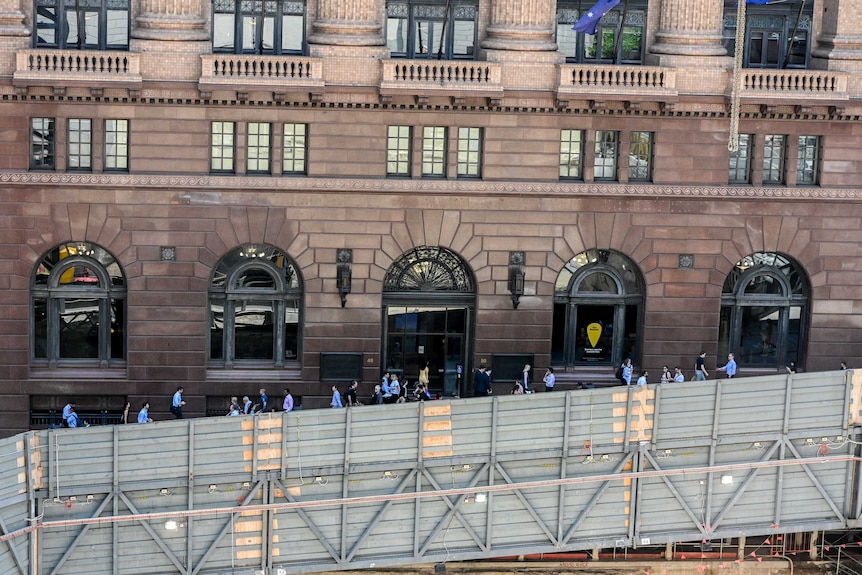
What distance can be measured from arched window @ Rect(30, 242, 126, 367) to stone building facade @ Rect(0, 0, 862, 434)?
9 centimetres

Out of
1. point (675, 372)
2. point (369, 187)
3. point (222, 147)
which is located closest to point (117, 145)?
point (222, 147)

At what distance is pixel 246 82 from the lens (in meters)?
57.4

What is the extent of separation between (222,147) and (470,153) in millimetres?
8526

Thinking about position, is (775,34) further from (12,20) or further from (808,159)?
(12,20)

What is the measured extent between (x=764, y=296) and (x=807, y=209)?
349cm

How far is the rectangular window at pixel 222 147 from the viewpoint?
192 ft

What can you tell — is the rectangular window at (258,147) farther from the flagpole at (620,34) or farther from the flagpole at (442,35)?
the flagpole at (620,34)

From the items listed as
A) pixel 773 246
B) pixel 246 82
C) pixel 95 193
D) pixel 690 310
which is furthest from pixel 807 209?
pixel 95 193

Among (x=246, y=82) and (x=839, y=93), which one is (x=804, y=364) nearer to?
(x=839, y=93)

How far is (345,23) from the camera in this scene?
193 feet

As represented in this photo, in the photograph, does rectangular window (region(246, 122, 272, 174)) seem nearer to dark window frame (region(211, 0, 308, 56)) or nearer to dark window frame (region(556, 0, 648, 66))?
dark window frame (region(211, 0, 308, 56))

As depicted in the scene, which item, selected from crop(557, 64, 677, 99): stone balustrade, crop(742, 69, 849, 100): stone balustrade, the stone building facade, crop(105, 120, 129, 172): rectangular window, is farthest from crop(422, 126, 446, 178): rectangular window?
crop(742, 69, 849, 100): stone balustrade

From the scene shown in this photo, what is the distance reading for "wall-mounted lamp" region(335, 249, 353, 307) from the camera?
5912cm

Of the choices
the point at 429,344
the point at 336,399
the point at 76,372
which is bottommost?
the point at 336,399
